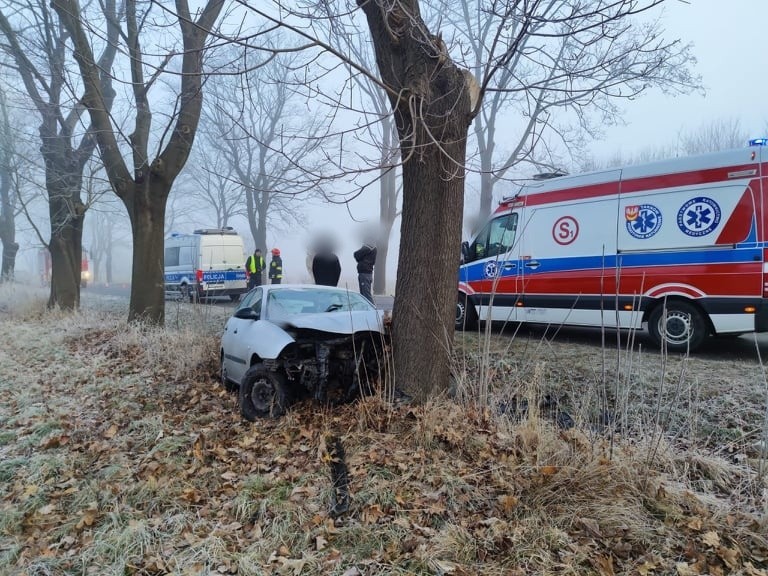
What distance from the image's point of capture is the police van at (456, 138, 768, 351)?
19.5 ft

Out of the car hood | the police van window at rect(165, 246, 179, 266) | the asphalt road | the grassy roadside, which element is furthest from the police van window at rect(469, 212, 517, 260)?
the police van window at rect(165, 246, 179, 266)

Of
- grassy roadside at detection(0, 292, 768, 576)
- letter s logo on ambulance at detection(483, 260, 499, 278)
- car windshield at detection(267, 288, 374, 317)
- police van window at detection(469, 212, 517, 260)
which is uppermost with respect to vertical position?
police van window at detection(469, 212, 517, 260)

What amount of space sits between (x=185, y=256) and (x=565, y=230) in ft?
47.0

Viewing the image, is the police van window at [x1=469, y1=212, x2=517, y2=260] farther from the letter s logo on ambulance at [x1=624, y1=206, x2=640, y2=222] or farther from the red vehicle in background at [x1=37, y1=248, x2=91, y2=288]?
the red vehicle in background at [x1=37, y1=248, x2=91, y2=288]

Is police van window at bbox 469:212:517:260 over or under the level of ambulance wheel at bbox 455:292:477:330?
over

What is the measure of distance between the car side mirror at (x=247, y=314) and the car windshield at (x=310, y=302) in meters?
0.16

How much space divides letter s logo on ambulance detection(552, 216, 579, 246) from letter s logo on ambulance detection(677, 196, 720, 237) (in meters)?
1.40

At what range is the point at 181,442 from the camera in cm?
446

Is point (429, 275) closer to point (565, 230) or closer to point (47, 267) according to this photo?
point (565, 230)

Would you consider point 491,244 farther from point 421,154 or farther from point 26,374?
point 26,374

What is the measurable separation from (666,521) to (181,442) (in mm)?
3905

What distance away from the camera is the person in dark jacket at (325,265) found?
9.61 meters

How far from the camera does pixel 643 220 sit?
673 cm

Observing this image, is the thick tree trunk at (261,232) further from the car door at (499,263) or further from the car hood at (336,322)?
the car hood at (336,322)
